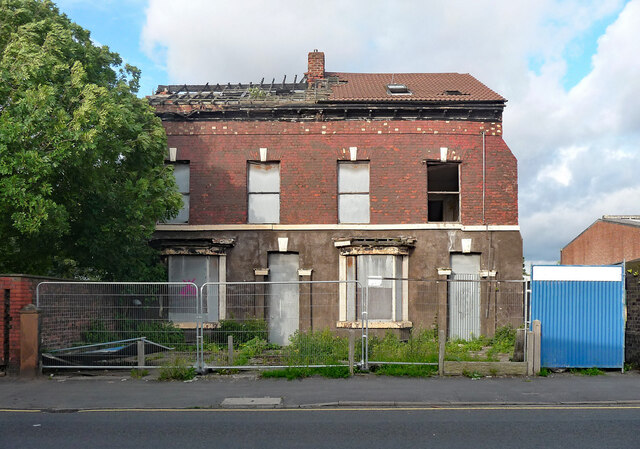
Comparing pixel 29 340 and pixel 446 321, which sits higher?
pixel 29 340

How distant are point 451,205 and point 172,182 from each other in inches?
382

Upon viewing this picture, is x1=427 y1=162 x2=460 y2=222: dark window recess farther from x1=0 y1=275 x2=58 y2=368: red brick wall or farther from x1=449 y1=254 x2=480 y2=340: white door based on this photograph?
x1=0 y1=275 x2=58 y2=368: red brick wall

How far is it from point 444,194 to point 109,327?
12.6 metres

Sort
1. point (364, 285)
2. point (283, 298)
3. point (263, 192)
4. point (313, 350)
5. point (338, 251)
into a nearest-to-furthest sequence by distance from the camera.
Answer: point (313, 350) → point (283, 298) → point (364, 285) → point (338, 251) → point (263, 192)

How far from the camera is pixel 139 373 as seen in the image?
44.7ft

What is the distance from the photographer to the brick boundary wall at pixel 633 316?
1420 cm

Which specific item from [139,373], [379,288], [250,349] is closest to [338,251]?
[379,288]

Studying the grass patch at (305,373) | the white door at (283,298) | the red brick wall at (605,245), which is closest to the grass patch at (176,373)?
the grass patch at (305,373)

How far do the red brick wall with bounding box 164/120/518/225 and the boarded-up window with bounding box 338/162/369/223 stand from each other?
28 centimetres

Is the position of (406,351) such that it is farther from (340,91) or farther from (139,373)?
(340,91)

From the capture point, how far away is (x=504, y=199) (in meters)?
20.8

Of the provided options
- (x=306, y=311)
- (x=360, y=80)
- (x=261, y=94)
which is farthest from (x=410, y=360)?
(x=360, y=80)

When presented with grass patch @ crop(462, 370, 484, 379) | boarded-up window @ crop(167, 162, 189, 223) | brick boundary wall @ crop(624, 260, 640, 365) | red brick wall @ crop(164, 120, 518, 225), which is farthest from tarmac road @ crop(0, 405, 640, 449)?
boarded-up window @ crop(167, 162, 189, 223)

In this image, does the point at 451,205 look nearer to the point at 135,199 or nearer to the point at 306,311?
the point at 306,311
